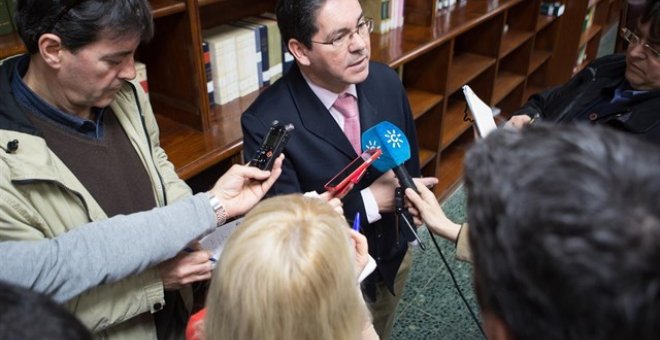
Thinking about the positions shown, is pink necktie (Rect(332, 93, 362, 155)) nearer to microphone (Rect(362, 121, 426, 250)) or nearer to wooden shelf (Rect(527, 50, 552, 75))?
microphone (Rect(362, 121, 426, 250))

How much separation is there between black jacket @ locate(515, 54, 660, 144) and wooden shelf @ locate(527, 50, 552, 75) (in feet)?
6.71

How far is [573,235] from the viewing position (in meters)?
0.45

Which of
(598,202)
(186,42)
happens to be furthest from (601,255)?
(186,42)

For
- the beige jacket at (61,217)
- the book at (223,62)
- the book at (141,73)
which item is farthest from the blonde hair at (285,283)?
the book at (223,62)

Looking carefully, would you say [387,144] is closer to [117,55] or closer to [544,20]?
[117,55]

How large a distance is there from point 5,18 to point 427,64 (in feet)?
Answer: 6.26

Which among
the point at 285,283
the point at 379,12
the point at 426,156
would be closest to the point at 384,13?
the point at 379,12

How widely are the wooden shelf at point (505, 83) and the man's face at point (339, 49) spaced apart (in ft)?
6.50

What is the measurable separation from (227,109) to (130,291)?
3.38 ft

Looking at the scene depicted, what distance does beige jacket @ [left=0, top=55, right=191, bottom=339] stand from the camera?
0.93m

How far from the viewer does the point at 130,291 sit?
1062 mm

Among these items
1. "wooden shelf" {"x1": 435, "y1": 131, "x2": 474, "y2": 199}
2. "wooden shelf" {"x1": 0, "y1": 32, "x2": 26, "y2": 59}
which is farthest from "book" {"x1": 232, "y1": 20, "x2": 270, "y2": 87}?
"wooden shelf" {"x1": 435, "y1": 131, "x2": 474, "y2": 199}

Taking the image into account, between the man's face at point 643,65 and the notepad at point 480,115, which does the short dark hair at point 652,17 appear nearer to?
the man's face at point 643,65

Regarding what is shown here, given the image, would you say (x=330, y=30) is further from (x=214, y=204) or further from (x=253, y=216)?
(x=253, y=216)
